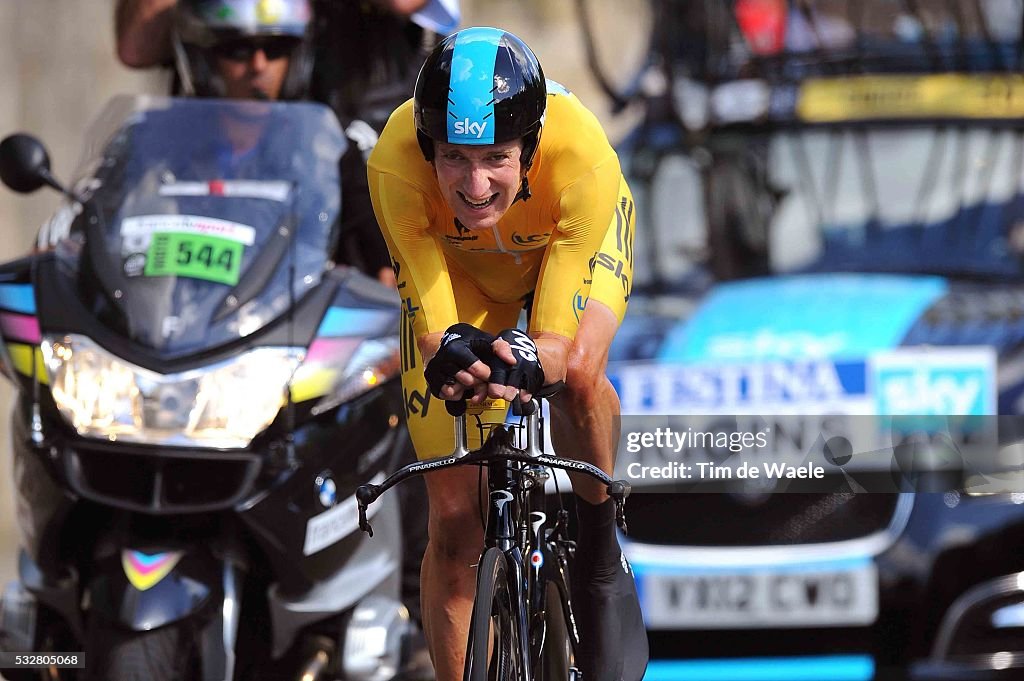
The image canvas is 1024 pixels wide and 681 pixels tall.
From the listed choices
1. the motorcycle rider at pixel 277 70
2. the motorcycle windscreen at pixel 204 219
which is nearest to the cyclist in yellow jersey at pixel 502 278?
the motorcycle windscreen at pixel 204 219

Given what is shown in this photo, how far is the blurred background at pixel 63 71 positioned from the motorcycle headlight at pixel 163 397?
204 inches

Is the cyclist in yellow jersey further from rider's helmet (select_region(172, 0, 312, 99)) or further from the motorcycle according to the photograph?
rider's helmet (select_region(172, 0, 312, 99))

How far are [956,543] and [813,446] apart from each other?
1.88 ft

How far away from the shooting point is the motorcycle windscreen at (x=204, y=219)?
4.59 metres

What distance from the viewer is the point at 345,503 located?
473cm

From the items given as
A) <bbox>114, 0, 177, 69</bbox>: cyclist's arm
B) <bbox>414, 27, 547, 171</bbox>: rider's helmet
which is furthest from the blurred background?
<bbox>414, 27, 547, 171</bbox>: rider's helmet

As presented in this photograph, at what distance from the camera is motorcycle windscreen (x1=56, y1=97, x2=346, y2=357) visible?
15.0ft

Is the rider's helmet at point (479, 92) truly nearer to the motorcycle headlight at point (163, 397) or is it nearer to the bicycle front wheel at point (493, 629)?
the bicycle front wheel at point (493, 629)

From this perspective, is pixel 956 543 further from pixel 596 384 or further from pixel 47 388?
pixel 47 388

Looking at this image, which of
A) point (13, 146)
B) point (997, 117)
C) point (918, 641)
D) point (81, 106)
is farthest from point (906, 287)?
point (81, 106)

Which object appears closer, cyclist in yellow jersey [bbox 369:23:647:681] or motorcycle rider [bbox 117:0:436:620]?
cyclist in yellow jersey [bbox 369:23:647:681]

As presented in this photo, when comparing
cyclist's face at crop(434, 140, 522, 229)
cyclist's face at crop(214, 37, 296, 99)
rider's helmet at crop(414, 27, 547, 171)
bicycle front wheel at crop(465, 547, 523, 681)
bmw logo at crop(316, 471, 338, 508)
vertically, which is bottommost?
bmw logo at crop(316, 471, 338, 508)

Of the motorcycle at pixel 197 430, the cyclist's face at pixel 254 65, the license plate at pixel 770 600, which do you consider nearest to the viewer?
the motorcycle at pixel 197 430

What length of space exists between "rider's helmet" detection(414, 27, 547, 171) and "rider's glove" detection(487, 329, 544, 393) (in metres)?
0.43
